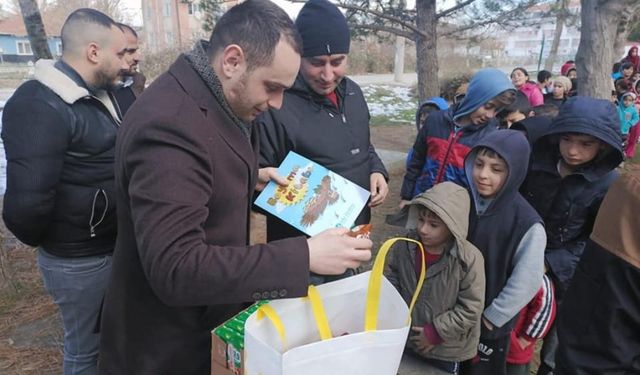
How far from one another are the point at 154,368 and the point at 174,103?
77 centimetres

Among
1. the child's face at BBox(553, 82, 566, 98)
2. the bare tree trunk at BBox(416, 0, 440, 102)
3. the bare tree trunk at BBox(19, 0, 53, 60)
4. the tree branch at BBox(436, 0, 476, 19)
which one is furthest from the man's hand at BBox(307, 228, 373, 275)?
the child's face at BBox(553, 82, 566, 98)

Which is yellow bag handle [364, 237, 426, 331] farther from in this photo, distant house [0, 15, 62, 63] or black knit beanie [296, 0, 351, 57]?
distant house [0, 15, 62, 63]

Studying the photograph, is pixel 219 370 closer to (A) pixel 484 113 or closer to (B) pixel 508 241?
(B) pixel 508 241

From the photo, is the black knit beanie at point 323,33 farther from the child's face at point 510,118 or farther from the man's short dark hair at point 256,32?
the child's face at point 510,118

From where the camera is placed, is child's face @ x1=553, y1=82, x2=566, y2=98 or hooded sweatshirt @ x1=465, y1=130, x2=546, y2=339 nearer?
hooded sweatshirt @ x1=465, y1=130, x2=546, y2=339

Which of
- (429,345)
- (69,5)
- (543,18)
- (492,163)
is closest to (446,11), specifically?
(543,18)

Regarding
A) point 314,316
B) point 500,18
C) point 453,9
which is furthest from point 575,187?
point 500,18

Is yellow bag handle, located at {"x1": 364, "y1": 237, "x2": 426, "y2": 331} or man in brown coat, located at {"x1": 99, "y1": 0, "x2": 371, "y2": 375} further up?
man in brown coat, located at {"x1": 99, "y1": 0, "x2": 371, "y2": 375}

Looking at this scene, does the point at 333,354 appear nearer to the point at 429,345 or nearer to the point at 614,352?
the point at 614,352

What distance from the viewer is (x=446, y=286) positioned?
2.03m

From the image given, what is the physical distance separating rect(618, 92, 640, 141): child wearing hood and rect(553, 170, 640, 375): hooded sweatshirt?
8142 millimetres

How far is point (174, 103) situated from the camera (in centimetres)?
108

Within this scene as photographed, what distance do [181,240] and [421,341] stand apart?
145 cm

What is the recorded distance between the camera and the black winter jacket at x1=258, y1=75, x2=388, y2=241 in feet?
6.91
